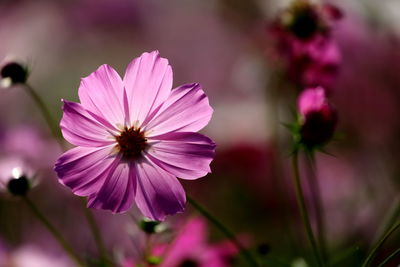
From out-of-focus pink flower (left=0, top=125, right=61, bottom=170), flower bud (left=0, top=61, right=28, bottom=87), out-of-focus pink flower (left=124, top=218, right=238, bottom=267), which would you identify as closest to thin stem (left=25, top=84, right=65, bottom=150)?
flower bud (left=0, top=61, right=28, bottom=87)

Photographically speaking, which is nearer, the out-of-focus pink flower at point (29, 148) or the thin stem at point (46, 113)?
the thin stem at point (46, 113)

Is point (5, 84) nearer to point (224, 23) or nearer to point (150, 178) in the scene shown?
point (150, 178)

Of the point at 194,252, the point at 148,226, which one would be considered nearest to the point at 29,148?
the point at 194,252

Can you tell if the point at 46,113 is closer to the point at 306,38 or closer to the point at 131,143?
the point at 131,143

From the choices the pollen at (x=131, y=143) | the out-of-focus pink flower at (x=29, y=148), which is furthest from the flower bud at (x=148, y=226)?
the out-of-focus pink flower at (x=29, y=148)

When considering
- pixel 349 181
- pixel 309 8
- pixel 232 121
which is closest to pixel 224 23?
pixel 232 121

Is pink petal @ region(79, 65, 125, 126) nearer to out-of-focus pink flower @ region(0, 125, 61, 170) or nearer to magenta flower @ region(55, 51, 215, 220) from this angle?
magenta flower @ region(55, 51, 215, 220)

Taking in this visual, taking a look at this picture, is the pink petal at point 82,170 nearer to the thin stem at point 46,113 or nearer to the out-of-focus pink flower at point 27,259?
the thin stem at point 46,113
